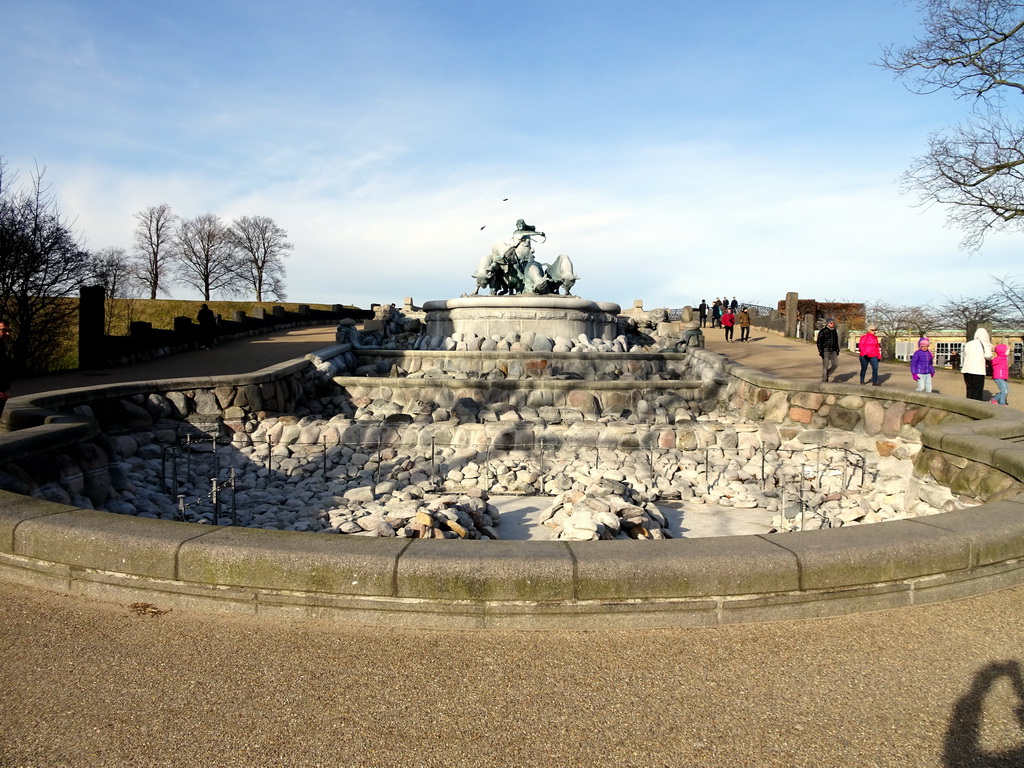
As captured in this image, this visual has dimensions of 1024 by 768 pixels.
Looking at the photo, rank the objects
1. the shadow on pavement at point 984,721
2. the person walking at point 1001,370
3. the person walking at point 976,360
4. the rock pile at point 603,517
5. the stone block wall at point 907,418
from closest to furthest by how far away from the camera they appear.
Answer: the shadow on pavement at point 984,721 → the stone block wall at point 907,418 → the rock pile at point 603,517 → the person walking at point 976,360 → the person walking at point 1001,370

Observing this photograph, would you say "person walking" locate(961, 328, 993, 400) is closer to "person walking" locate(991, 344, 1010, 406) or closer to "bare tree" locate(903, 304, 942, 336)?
"person walking" locate(991, 344, 1010, 406)

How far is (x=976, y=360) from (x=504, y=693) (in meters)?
11.9

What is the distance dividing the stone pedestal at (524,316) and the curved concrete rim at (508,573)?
14.3 meters

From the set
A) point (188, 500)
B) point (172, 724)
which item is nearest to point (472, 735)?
point (172, 724)

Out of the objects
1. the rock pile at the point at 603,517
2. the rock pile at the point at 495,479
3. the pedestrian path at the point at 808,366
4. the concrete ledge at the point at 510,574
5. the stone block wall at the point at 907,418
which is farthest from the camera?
the pedestrian path at the point at 808,366

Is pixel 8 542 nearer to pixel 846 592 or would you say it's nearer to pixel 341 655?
pixel 341 655

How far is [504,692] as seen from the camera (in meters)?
2.67


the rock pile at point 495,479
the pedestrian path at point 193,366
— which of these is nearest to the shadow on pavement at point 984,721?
the rock pile at point 495,479

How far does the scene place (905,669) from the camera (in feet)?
9.38

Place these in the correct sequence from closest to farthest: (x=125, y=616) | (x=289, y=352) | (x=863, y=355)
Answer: (x=125, y=616) < (x=863, y=355) < (x=289, y=352)

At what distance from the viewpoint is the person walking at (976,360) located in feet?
37.4

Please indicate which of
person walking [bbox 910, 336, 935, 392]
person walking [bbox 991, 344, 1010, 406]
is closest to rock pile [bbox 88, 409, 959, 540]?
person walking [bbox 910, 336, 935, 392]

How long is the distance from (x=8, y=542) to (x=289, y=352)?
55.2 ft

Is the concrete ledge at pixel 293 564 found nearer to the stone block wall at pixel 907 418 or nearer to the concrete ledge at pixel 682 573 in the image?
the concrete ledge at pixel 682 573
